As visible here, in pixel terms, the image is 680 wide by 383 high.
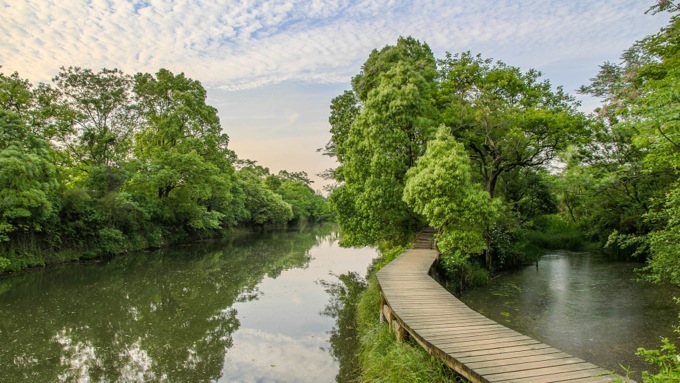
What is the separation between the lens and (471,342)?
5355 millimetres

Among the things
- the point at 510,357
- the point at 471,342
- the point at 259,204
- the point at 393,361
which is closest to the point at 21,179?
the point at 393,361

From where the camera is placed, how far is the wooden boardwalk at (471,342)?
4266 millimetres

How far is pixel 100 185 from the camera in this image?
22828mm

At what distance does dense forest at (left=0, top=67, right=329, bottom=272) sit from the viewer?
663 inches

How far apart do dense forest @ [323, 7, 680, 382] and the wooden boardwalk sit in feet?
7.12

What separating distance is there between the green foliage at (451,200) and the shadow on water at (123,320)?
6.44m

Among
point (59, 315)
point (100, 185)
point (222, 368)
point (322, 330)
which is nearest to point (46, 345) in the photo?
point (59, 315)

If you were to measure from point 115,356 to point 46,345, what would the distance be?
1.88 metres

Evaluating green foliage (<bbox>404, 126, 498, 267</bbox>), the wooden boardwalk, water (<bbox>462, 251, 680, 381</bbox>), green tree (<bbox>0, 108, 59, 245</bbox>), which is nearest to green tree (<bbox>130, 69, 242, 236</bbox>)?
Result: green tree (<bbox>0, 108, 59, 245</bbox>)

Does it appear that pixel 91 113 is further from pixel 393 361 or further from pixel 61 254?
pixel 393 361

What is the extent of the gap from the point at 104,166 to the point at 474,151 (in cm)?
2077

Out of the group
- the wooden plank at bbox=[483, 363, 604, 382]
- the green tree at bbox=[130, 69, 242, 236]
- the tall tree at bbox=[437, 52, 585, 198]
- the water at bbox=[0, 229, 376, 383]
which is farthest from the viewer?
the green tree at bbox=[130, 69, 242, 236]

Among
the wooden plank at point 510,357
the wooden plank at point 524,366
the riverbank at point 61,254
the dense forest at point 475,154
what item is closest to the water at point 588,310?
the dense forest at point 475,154

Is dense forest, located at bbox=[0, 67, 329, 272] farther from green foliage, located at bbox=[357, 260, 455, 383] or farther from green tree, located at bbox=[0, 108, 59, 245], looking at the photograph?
green foliage, located at bbox=[357, 260, 455, 383]
